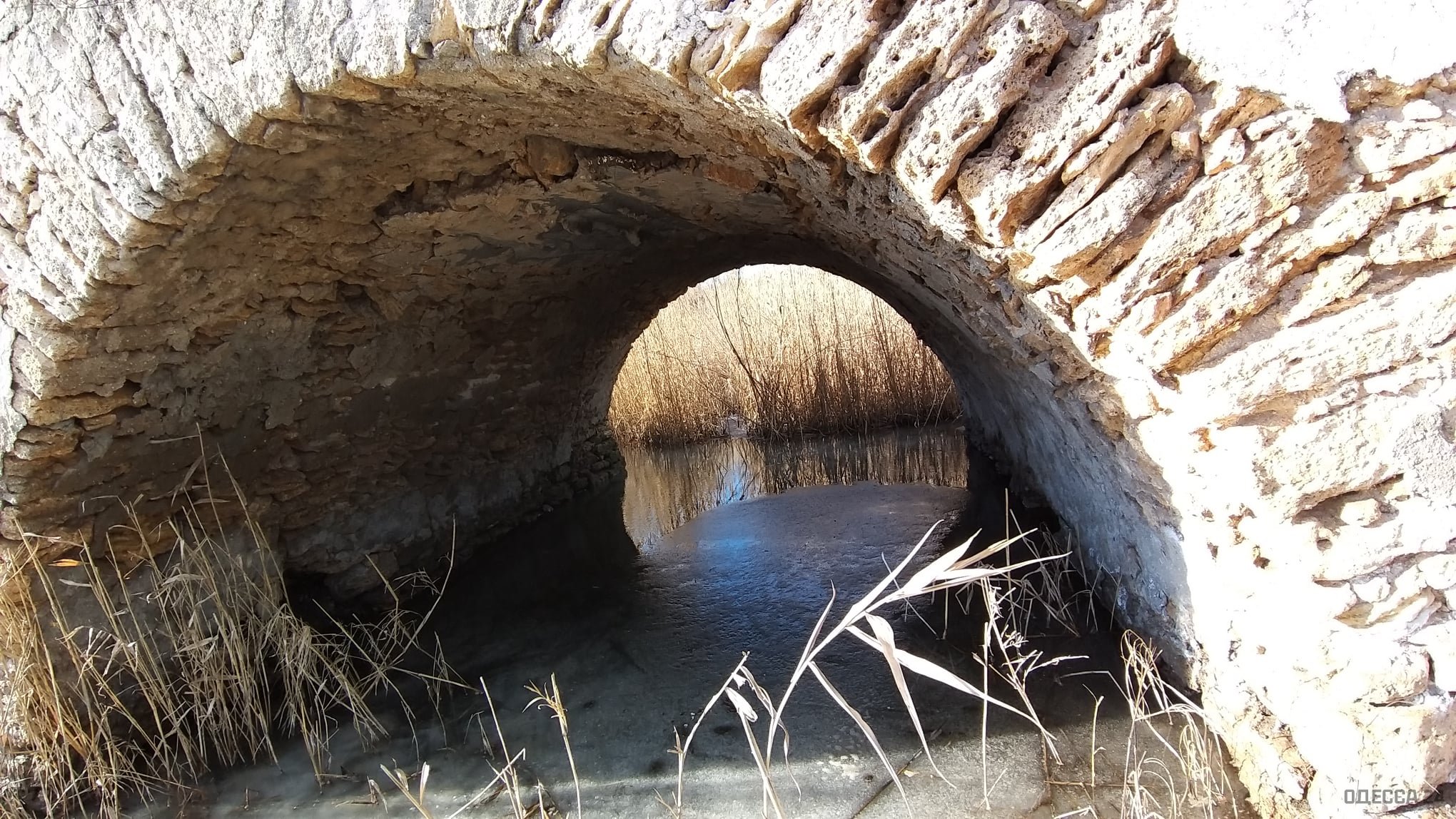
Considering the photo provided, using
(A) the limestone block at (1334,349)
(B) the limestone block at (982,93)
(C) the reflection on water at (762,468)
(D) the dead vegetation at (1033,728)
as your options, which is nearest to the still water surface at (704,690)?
(D) the dead vegetation at (1033,728)

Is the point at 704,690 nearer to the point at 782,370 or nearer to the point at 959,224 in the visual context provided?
the point at 959,224

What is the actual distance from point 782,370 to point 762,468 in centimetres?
93

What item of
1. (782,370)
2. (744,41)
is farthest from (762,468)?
(744,41)

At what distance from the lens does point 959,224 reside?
1535 mm

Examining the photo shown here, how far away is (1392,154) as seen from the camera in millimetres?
1314

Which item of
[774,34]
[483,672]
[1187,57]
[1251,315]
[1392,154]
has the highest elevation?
[774,34]

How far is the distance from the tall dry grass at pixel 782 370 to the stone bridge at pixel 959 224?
11.1 feet

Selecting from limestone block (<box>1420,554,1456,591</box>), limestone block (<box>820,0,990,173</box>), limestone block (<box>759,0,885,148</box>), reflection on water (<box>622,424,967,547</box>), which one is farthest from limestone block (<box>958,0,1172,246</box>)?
reflection on water (<box>622,424,967,547</box>)

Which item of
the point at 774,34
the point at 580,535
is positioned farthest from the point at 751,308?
the point at 774,34

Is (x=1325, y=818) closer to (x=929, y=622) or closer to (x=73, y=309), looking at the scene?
(x=929, y=622)

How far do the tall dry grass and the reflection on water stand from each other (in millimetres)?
160

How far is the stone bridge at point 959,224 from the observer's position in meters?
1.37

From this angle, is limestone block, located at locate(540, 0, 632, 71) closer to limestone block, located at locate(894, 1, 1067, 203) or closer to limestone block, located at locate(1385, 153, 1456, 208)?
limestone block, located at locate(894, 1, 1067, 203)

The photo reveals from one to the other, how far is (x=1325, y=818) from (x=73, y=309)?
2.95 metres
